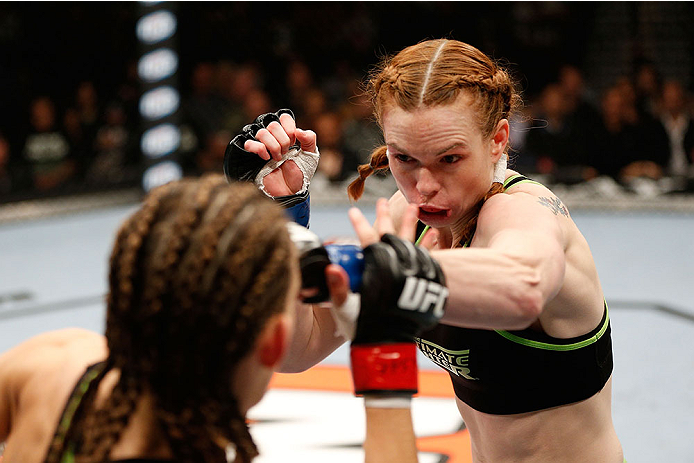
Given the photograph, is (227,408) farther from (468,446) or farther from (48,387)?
(468,446)

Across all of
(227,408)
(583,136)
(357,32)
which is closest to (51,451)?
(227,408)

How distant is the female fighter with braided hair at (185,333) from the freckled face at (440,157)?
603 mm

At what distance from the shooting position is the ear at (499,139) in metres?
1.81

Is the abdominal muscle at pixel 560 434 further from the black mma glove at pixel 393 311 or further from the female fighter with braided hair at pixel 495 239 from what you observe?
the black mma glove at pixel 393 311

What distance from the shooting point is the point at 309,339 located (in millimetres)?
1998

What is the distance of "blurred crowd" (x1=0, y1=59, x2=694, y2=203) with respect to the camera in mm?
7914

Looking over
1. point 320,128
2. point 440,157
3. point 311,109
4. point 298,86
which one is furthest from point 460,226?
point 298,86

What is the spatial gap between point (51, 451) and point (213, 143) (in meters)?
8.59

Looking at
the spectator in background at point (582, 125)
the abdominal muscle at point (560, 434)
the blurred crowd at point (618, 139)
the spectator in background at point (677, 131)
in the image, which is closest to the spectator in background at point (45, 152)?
the blurred crowd at point (618, 139)

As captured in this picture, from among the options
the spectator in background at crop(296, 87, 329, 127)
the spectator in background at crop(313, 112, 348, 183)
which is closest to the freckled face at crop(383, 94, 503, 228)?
the spectator in background at crop(313, 112, 348, 183)

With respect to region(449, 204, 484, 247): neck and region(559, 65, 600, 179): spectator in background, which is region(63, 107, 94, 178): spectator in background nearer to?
region(559, 65, 600, 179): spectator in background

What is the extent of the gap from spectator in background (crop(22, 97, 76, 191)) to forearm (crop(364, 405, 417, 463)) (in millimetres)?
8011

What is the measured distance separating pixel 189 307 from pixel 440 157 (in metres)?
0.80

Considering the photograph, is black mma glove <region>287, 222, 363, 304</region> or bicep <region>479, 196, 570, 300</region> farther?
bicep <region>479, 196, 570, 300</region>
